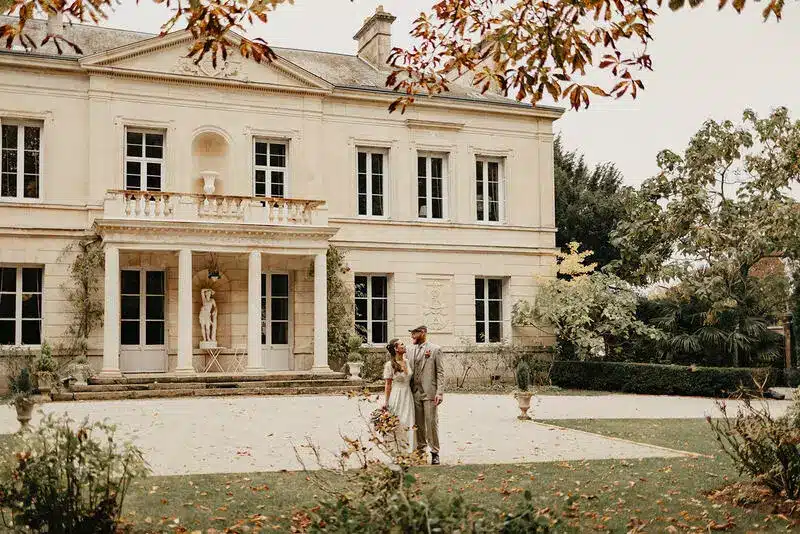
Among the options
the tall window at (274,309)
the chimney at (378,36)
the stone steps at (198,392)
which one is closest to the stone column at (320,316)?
the stone steps at (198,392)

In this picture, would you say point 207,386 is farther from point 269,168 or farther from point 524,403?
point 524,403

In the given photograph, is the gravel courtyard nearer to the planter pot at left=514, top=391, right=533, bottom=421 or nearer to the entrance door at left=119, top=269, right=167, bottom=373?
the planter pot at left=514, top=391, right=533, bottom=421

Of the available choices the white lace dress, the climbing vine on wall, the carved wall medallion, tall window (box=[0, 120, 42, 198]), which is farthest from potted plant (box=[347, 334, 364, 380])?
the white lace dress

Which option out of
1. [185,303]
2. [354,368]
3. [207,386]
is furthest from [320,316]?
[207,386]

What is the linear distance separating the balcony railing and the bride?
464 inches

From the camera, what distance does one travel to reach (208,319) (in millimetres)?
22797

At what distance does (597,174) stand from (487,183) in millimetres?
13054

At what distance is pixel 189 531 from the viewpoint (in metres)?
7.08

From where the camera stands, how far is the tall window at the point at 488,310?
85.4 ft

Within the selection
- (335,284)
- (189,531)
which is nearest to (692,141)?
(335,284)

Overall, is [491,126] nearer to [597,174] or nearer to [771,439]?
[597,174]

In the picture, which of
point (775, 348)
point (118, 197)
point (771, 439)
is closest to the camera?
point (771, 439)

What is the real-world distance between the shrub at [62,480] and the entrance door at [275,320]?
17.2 m

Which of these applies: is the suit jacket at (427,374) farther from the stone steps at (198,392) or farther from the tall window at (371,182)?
the tall window at (371,182)
